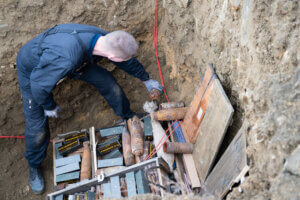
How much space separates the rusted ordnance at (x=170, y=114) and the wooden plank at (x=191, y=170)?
564 mm

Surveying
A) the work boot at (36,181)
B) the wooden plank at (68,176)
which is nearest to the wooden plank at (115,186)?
the wooden plank at (68,176)

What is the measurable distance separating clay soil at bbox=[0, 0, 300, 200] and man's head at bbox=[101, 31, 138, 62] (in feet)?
3.05

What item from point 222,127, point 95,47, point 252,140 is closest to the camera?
point 252,140

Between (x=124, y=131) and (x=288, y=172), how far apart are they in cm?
278

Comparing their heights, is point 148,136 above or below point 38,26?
below

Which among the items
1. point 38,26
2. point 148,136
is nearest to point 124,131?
point 148,136

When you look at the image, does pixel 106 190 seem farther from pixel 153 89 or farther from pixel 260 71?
pixel 260 71

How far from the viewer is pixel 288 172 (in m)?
1.36

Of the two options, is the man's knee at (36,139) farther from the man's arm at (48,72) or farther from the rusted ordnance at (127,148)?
the rusted ordnance at (127,148)

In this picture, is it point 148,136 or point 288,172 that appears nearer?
point 288,172

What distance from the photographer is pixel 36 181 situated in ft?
13.3

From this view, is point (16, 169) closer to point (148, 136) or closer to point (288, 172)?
point (148, 136)

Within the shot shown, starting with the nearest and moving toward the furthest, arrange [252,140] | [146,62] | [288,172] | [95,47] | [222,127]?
[288,172], [252,140], [222,127], [95,47], [146,62]

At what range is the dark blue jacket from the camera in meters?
2.90
